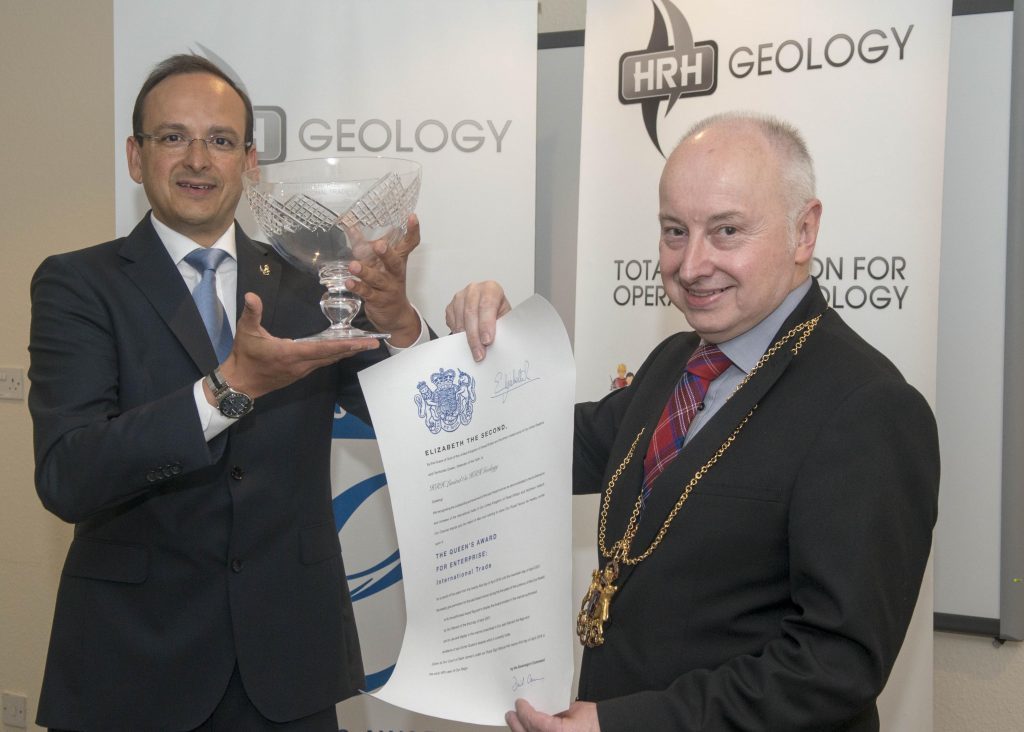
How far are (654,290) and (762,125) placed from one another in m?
1.29

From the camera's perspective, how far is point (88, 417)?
166 cm

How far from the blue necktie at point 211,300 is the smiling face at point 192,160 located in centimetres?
5

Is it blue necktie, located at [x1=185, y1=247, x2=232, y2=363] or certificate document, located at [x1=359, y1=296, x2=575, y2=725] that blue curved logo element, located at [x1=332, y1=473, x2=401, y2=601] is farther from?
certificate document, located at [x1=359, y1=296, x2=575, y2=725]

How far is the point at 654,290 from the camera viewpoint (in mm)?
2777

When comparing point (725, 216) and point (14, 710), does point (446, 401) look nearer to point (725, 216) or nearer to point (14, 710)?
point (725, 216)

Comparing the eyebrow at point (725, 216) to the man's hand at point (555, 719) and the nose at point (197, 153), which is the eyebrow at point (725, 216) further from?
the nose at point (197, 153)

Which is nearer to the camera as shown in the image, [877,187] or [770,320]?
[770,320]

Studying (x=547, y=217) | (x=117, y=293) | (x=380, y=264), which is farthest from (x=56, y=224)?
(x=380, y=264)

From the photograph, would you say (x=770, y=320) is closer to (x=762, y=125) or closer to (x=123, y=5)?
(x=762, y=125)

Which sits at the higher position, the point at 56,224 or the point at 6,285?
the point at 56,224

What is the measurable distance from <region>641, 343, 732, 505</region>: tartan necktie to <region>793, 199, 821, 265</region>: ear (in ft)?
0.70
